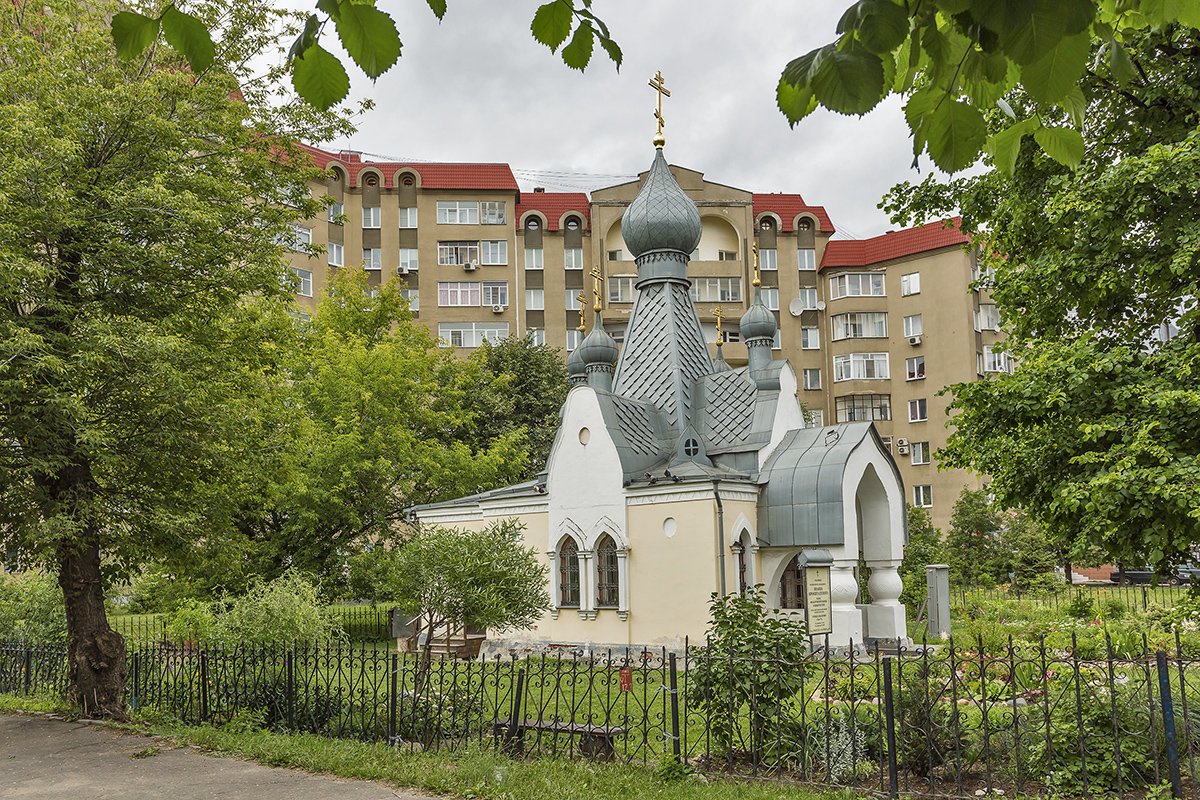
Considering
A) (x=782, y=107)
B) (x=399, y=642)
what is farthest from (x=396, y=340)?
(x=782, y=107)

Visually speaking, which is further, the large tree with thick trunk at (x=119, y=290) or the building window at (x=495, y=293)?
the building window at (x=495, y=293)

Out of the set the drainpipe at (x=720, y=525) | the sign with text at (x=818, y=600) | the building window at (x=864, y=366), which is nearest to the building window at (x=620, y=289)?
the building window at (x=864, y=366)

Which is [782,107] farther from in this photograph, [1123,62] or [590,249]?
[590,249]

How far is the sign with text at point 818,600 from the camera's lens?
16203 mm

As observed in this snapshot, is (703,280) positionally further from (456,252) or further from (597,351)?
(597,351)

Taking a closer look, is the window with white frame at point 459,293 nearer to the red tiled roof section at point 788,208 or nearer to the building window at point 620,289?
the building window at point 620,289

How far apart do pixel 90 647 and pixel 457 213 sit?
104 ft

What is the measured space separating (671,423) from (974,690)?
9.20m

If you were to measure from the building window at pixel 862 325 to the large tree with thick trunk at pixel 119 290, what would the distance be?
33.5 meters

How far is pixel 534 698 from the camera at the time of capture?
1263 centimetres

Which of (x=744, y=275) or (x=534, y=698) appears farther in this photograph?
(x=744, y=275)

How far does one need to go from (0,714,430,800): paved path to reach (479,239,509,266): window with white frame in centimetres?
3223

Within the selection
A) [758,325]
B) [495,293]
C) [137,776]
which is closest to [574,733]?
[137,776]

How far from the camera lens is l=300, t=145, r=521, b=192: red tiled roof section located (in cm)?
4081
